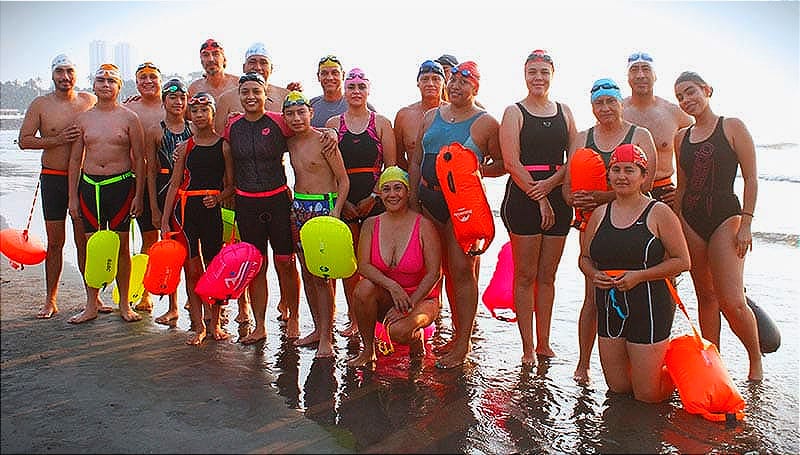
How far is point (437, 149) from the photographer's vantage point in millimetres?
5426

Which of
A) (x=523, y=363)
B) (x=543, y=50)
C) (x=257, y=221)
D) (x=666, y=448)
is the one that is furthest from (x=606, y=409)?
(x=257, y=221)

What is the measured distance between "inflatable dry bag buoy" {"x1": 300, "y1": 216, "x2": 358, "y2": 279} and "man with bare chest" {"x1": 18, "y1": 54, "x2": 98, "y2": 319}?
2.83m

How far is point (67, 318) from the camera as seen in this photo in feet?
21.4

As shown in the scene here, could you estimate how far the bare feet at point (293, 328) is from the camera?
6.13m

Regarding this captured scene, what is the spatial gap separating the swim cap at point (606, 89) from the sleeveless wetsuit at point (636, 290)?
0.93 meters

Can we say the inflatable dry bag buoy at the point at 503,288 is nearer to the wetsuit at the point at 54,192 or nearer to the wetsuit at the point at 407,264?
the wetsuit at the point at 407,264

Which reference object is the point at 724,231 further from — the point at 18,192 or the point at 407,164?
the point at 18,192

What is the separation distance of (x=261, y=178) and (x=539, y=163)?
2.35 metres

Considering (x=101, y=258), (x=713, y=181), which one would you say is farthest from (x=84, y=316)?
(x=713, y=181)

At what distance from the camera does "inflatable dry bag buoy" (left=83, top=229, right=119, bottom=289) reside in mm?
6309

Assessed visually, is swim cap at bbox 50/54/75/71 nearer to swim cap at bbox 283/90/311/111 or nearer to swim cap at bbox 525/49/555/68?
swim cap at bbox 283/90/311/111

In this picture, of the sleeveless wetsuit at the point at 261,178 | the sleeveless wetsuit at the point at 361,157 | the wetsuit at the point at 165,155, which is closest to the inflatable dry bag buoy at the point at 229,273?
the sleeveless wetsuit at the point at 261,178

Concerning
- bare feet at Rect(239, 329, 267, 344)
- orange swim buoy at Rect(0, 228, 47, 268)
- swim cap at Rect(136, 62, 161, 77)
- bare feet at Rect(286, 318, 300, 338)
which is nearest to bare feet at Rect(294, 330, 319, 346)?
bare feet at Rect(286, 318, 300, 338)

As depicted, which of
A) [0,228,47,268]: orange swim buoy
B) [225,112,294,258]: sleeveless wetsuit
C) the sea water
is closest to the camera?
the sea water
